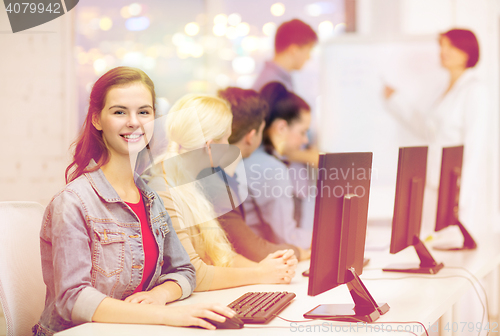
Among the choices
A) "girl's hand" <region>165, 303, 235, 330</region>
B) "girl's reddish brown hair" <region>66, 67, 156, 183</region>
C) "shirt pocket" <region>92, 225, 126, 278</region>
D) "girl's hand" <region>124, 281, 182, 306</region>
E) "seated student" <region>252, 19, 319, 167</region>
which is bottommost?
"girl's hand" <region>124, 281, 182, 306</region>

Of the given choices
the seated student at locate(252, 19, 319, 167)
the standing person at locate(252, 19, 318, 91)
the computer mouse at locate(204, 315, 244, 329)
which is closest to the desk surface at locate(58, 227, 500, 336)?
the computer mouse at locate(204, 315, 244, 329)

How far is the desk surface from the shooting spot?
1025 mm

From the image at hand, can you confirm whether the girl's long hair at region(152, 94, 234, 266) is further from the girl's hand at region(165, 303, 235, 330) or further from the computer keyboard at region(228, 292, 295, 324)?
the girl's hand at region(165, 303, 235, 330)

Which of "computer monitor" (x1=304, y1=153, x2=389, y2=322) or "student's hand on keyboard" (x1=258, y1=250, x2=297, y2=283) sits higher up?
"computer monitor" (x1=304, y1=153, x2=389, y2=322)

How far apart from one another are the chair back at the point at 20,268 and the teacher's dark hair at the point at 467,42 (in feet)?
9.61

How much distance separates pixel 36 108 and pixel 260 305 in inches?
62.4

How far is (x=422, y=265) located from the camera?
5.62ft

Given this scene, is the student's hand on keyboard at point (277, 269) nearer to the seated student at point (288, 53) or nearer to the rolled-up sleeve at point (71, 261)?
→ the rolled-up sleeve at point (71, 261)

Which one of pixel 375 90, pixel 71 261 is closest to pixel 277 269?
pixel 71 261

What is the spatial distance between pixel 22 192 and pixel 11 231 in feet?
2.99

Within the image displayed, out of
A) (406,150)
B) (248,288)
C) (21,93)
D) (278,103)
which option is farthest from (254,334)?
(21,93)

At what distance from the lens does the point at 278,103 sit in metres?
2.37

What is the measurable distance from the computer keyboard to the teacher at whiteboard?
2071mm

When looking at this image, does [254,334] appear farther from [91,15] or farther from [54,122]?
[91,15]
